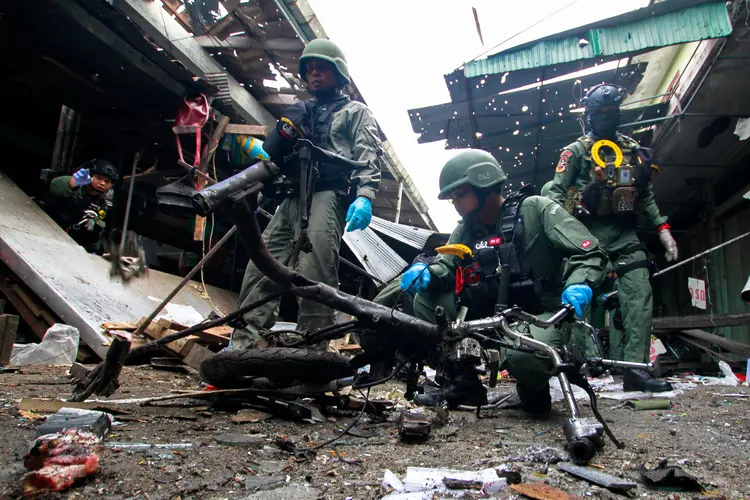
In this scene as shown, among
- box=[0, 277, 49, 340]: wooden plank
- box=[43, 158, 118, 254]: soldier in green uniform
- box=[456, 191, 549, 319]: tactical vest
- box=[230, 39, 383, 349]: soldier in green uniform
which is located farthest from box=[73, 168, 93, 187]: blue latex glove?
box=[456, 191, 549, 319]: tactical vest

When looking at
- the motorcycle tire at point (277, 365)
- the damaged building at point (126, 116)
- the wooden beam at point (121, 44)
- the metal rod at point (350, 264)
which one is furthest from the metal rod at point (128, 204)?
the motorcycle tire at point (277, 365)

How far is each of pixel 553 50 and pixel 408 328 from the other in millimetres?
4176

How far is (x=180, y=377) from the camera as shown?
3408 millimetres

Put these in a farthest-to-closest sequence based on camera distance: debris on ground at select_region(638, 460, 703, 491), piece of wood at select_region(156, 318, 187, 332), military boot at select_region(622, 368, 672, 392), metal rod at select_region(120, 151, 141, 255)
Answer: metal rod at select_region(120, 151, 141, 255), piece of wood at select_region(156, 318, 187, 332), military boot at select_region(622, 368, 672, 392), debris on ground at select_region(638, 460, 703, 491)

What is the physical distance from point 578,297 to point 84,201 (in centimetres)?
483

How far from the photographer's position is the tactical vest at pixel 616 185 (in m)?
3.90

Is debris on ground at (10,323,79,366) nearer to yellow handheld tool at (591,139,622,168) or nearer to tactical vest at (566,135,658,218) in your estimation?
tactical vest at (566,135,658,218)

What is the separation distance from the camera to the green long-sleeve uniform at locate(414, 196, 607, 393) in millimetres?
2486

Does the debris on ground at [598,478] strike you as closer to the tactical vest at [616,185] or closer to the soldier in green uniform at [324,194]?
the soldier in green uniform at [324,194]

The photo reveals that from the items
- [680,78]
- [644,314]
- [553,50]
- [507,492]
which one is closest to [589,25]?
[553,50]

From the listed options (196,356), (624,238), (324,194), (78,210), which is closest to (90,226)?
(78,210)

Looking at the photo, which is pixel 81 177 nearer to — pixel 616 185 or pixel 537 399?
pixel 537 399

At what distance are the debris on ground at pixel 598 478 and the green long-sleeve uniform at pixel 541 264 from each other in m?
0.99

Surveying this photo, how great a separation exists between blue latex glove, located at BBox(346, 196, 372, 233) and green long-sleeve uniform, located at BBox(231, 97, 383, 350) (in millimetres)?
56
